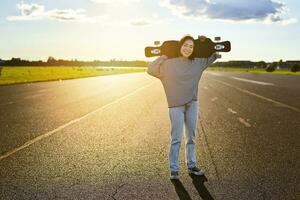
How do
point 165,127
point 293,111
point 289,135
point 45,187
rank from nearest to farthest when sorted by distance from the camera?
point 45,187 < point 289,135 < point 165,127 < point 293,111

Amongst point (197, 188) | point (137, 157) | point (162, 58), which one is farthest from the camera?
point (137, 157)

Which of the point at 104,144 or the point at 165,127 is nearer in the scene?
the point at 104,144

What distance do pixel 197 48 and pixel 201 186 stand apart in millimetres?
1782

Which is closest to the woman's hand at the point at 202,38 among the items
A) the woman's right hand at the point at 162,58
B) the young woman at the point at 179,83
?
the young woman at the point at 179,83

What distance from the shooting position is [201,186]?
6.01 metres

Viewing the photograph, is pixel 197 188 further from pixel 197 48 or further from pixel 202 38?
pixel 202 38

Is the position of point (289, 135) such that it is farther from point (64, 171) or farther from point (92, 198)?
point (92, 198)

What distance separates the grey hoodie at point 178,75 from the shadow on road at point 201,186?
1.02m

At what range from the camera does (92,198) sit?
548cm

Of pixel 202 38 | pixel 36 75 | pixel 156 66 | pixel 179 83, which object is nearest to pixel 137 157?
pixel 179 83

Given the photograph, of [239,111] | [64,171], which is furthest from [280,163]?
[239,111]

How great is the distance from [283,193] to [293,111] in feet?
35.1

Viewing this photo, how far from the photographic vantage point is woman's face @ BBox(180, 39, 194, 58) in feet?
20.0

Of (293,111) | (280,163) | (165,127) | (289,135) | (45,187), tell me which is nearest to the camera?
(45,187)
